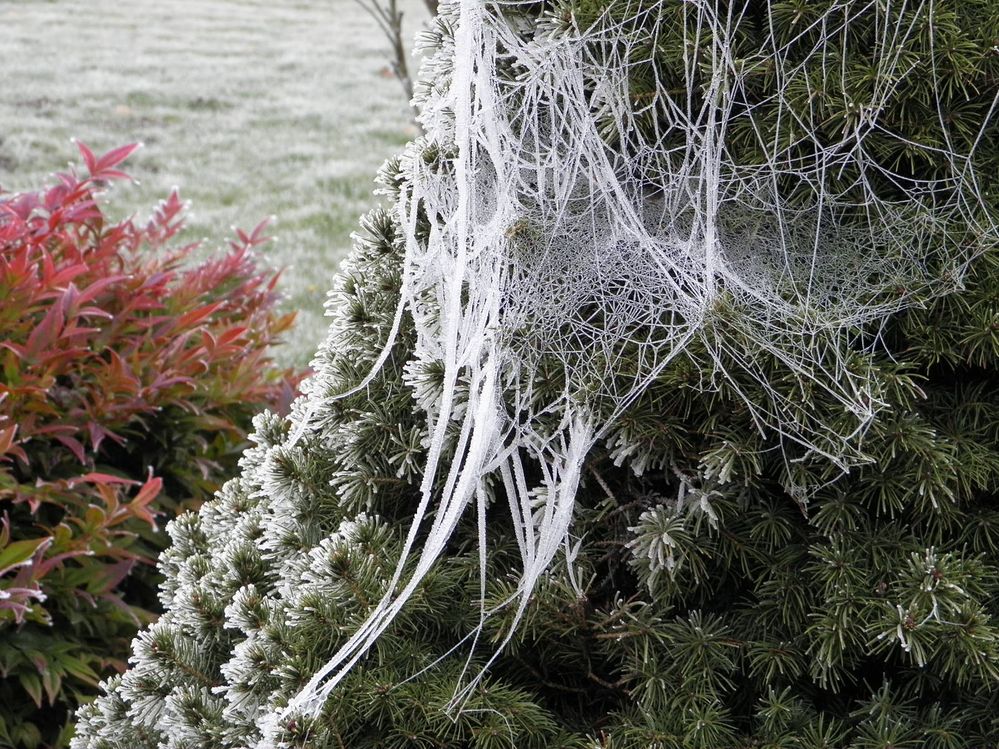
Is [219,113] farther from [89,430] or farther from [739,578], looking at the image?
[739,578]

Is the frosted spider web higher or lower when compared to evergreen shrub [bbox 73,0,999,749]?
higher

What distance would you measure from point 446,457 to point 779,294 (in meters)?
0.68

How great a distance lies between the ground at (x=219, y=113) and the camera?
8.27m

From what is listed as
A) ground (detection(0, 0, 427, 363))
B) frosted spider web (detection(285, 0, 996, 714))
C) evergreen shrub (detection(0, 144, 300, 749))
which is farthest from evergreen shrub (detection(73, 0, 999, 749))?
ground (detection(0, 0, 427, 363))

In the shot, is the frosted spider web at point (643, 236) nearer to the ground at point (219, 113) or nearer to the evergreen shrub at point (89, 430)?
the evergreen shrub at point (89, 430)

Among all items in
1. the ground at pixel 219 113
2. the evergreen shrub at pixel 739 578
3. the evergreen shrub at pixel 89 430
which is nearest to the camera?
the evergreen shrub at pixel 739 578

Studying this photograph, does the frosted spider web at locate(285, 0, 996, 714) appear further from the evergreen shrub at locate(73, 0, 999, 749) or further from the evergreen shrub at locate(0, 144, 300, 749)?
the evergreen shrub at locate(0, 144, 300, 749)

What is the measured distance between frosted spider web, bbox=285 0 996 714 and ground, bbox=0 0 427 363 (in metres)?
4.00

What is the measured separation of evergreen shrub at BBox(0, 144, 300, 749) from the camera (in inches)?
106

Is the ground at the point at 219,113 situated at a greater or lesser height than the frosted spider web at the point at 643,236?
lesser

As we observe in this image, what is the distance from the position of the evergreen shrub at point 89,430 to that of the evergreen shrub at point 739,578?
1.08m

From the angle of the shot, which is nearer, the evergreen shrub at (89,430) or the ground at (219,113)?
the evergreen shrub at (89,430)

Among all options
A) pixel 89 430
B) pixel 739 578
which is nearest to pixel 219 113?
pixel 89 430

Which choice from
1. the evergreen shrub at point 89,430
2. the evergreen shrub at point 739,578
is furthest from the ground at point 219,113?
the evergreen shrub at point 739,578
